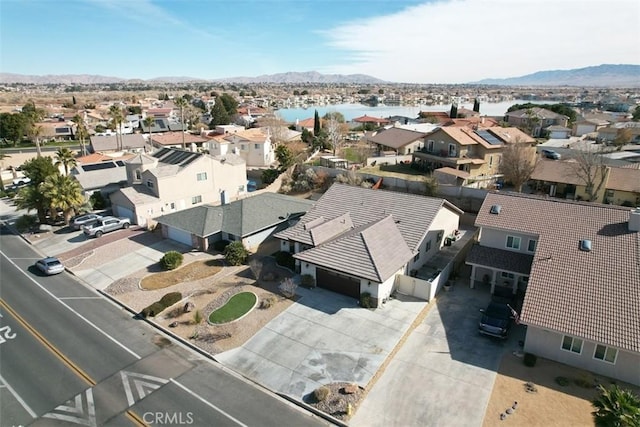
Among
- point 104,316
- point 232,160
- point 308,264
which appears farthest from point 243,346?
point 232,160

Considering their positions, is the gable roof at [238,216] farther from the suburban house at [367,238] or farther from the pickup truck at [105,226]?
the pickup truck at [105,226]

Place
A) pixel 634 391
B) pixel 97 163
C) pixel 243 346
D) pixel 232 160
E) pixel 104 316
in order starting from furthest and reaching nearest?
pixel 97 163 → pixel 232 160 → pixel 104 316 → pixel 243 346 → pixel 634 391

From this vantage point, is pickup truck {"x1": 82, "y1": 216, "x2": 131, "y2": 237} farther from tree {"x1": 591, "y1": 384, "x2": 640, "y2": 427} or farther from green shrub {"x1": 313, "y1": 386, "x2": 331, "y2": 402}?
tree {"x1": 591, "y1": 384, "x2": 640, "y2": 427}

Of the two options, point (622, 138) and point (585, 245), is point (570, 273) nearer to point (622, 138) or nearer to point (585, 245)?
point (585, 245)

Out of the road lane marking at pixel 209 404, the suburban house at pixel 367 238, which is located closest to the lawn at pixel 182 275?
the suburban house at pixel 367 238

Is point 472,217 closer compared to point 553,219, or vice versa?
point 553,219

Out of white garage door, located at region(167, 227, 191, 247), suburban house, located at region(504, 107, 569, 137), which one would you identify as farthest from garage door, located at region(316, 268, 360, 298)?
suburban house, located at region(504, 107, 569, 137)

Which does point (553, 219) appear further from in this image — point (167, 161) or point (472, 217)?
point (167, 161)
